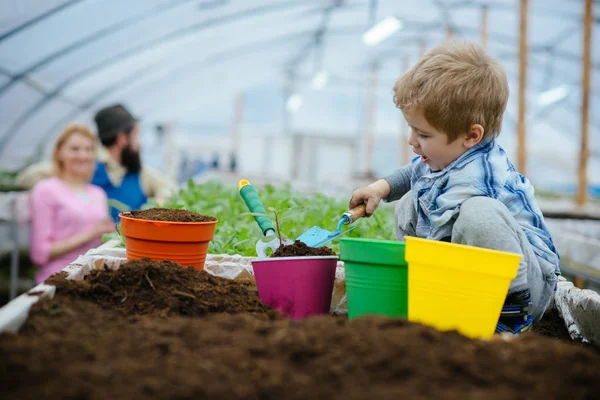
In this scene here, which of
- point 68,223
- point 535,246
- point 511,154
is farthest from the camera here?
point 511,154

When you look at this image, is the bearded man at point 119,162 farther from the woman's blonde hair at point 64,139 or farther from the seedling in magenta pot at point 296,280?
the seedling in magenta pot at point 296,280

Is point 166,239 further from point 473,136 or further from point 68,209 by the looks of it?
point 68,209

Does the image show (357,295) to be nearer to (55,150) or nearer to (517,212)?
(517,212)

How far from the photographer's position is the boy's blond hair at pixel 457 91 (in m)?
1.87

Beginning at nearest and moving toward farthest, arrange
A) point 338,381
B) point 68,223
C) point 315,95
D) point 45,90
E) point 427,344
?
point 338,381
point 427,344
point 68,223
point 45,90
point 315,95

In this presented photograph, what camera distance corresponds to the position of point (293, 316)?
5.82 feet

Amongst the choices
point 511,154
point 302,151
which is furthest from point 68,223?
point 511,154

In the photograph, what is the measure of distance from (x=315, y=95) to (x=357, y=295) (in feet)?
79.3

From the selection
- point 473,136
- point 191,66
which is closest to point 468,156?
point 473,136

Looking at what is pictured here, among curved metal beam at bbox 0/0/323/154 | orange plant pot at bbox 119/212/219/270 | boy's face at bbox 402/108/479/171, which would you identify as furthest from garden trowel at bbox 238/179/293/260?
curved metal beam at bbox 0/0/323/154

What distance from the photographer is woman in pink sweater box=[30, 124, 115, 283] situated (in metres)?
4.23

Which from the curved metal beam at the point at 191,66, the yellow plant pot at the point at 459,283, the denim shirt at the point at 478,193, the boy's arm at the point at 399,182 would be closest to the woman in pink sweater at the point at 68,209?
the boy's arm at the point at 399,182

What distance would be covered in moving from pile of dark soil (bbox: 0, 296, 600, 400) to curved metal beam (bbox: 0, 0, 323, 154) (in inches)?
401

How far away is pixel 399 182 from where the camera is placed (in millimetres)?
2391
